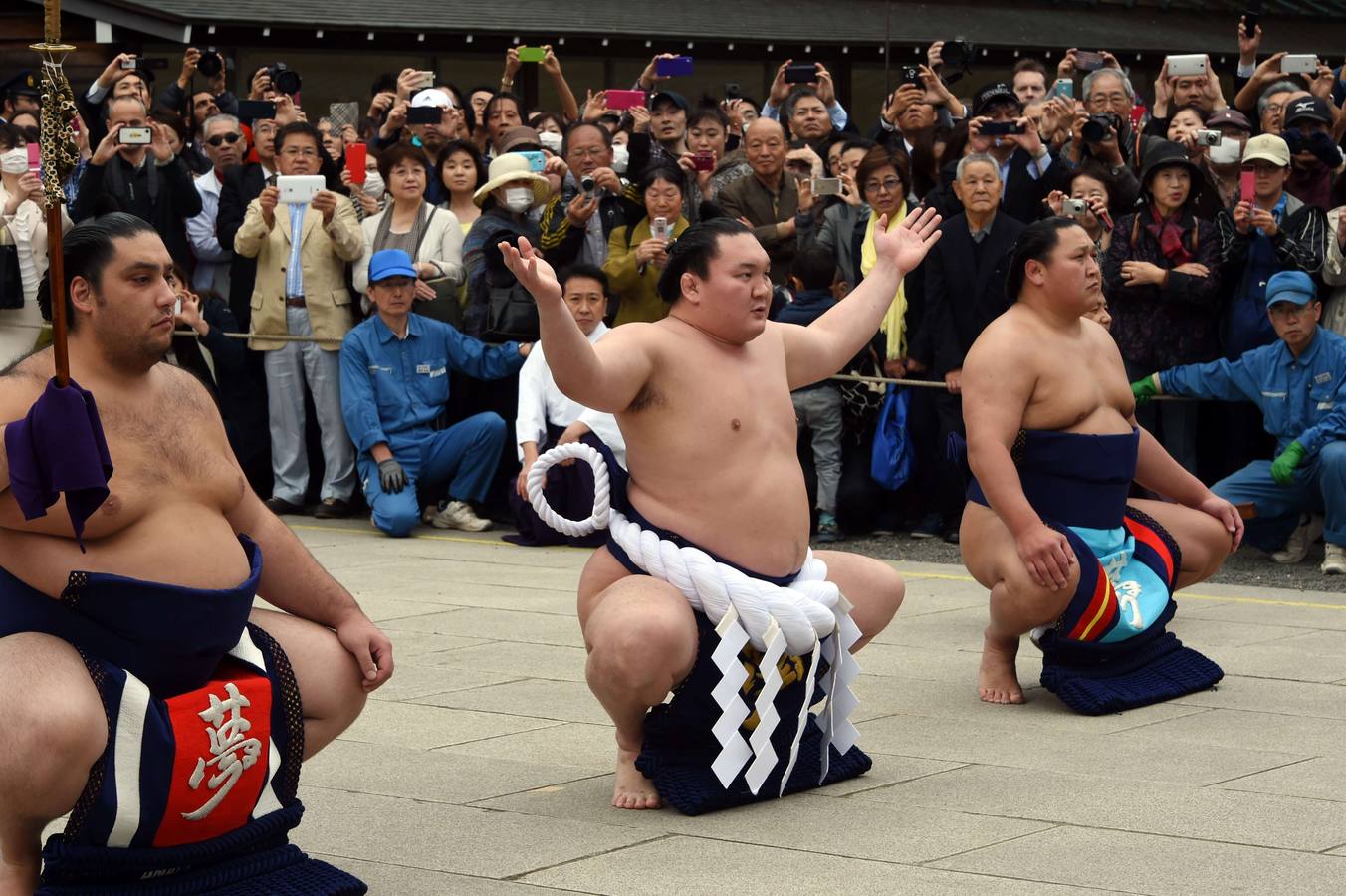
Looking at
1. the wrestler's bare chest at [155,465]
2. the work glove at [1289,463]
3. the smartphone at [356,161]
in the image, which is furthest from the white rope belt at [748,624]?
the smartphone at [356,161]

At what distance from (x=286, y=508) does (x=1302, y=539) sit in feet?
15.3

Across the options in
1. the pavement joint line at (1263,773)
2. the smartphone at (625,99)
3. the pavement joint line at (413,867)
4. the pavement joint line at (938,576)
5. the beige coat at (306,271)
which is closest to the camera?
the pavement joint line at (413,867)

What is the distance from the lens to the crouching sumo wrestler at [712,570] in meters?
3.95

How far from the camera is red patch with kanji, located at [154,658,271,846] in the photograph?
10.2ft

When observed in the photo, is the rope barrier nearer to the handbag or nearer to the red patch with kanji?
the handbag

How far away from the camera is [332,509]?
8.88 m

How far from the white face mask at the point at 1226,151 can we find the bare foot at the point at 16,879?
585cm

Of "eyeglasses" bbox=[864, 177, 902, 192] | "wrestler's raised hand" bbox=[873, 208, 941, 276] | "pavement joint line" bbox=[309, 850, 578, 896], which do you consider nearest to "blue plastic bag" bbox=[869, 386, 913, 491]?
"eyeglasses" bbox=[864, 177, 902, 192]

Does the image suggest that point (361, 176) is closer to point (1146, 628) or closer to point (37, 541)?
point (1146, 628)

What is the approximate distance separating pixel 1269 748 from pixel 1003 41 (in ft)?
45.2

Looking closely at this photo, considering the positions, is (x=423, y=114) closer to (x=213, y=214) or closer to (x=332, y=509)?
(x=213, y=214)

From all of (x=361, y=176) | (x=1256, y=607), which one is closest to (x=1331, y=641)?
(x=1256, y=607)

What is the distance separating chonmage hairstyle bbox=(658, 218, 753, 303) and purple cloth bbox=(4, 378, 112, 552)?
1.63 metres

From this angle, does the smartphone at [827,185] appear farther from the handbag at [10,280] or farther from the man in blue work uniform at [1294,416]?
the handbag at [10,280]
